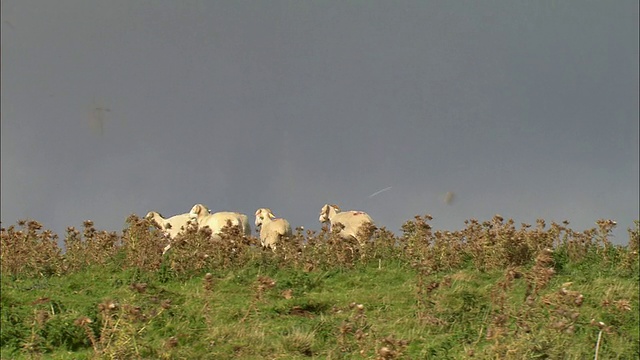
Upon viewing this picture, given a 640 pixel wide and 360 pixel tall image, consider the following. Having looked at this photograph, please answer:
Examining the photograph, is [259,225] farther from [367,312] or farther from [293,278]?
[367,312]

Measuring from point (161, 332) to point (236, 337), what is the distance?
0.92m

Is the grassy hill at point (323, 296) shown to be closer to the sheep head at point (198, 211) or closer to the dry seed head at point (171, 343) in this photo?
the dry seed head at point (171, 343)

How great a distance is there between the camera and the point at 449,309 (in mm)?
9695

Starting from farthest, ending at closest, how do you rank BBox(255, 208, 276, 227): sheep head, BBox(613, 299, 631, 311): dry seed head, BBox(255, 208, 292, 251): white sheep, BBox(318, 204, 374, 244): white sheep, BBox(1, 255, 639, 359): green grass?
BBox(255, 208, 276, 227): sheep head → BBox(255, 208, 292, 251): white sheep → BBox(318, 204, 374, 244): white sheep → BBox(613, 299, 631, 311): dry seed head → BBox(1, 255, 639, 359): green grass

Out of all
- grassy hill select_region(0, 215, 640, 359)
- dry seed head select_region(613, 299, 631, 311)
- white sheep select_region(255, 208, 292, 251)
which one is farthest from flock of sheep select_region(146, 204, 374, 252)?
dry seed head select_region(613, 299, 631, 311)

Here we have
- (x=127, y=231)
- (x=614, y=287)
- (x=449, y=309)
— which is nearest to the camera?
(x=449, y=309)

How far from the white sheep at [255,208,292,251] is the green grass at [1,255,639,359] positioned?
19.2 feet

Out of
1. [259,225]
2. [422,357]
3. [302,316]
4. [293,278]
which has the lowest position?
[422,357]

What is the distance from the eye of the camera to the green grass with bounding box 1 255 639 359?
8.12 meters

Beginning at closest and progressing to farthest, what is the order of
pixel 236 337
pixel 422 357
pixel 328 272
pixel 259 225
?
pixel 422 357
pixel 236 337
pixel 328 272
pixel 259 225

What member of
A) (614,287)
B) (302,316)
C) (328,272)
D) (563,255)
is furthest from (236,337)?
(563,255)

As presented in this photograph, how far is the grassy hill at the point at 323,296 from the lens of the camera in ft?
26.9

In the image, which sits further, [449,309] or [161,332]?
[449,309]

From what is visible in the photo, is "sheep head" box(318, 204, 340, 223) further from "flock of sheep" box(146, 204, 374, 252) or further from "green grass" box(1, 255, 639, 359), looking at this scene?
"green grass" box(1, 255, 639, 359)
